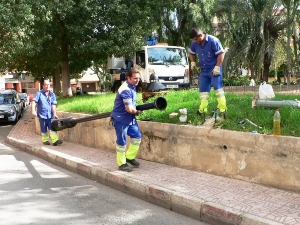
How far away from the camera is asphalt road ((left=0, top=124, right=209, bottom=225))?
4.37m

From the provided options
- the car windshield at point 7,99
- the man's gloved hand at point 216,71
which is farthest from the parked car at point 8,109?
the man's gloved hand at point 216,71

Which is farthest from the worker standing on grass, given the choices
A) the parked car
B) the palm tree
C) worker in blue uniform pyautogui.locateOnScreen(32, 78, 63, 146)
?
the palm tree

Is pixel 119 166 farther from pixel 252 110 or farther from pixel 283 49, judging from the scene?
pixel 283 49

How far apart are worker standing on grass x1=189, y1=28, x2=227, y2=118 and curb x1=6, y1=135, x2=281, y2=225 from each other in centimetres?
198

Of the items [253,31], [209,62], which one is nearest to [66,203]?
[209,62]

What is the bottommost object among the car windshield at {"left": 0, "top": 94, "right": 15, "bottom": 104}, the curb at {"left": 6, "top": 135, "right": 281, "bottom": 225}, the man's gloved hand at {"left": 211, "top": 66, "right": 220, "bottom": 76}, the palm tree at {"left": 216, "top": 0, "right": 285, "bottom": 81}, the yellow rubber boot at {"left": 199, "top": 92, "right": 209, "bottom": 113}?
the curb at {"left": 6, "top": 135, "right": 281, "bottom": 225}

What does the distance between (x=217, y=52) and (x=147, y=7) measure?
10.6m

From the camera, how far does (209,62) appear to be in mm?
6383

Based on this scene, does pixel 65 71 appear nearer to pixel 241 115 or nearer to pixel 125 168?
pixel 125 168

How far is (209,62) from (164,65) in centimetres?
925

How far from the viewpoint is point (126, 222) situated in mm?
4254

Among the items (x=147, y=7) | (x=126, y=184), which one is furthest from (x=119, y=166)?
(x=147, y=7)

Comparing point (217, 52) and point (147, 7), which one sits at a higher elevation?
point (147, 7)

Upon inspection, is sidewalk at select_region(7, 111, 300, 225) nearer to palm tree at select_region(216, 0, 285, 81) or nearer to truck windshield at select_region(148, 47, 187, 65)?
truck windshield at select_region(148, 47, 187, 65)
